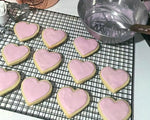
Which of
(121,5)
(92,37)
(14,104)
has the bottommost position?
(14,104)

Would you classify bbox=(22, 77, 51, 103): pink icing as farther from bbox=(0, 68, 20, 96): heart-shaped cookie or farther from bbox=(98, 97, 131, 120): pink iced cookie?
bbox=(98, 97, 131, 120): pink iced cookie

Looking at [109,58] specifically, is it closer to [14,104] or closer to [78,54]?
[78,54]

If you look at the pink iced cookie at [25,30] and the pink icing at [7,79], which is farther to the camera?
the pink iced cookie at [25,30]

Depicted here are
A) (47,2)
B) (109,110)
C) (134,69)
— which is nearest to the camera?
(109,110)

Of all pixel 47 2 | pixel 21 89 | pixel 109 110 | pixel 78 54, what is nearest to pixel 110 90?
pixel 109 110

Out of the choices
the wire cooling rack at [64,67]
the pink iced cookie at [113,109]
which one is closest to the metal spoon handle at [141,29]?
the wire cooling rack at [64,67]

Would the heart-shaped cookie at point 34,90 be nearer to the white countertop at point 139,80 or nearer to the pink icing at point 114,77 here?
the white countertop at point 139,80

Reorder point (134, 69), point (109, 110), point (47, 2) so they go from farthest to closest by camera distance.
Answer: point (47, 2) < point (134, 69) < point (109, 110)
